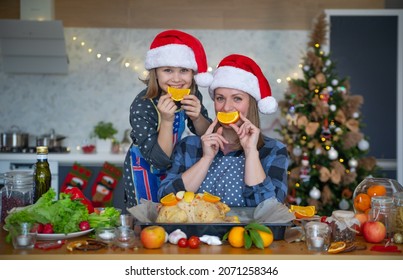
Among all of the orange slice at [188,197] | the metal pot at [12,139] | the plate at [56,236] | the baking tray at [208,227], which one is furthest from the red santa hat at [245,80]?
the metal pot at [12,139]

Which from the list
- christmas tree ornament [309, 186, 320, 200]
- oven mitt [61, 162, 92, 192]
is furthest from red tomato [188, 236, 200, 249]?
oven mitt [61, 162, 92, 192]

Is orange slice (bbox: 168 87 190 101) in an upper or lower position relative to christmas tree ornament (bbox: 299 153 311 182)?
upper

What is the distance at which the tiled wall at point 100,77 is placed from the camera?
6887 mm

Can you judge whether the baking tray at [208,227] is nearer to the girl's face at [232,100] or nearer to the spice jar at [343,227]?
the spice jar at [343,227]

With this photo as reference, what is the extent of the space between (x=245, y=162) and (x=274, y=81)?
13.5ft

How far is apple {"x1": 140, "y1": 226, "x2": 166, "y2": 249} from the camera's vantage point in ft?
7.35

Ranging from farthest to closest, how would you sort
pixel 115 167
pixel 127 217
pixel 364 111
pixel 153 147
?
pixel 364 111 → pixel 115 167 → pixel 153 147 → pixel 127 217

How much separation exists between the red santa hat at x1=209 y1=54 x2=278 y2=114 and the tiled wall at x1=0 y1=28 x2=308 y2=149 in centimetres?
376

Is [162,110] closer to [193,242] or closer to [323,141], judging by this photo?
[193,242]

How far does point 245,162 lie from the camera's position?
2861mm

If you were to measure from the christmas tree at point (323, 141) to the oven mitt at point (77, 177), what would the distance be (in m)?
2.03

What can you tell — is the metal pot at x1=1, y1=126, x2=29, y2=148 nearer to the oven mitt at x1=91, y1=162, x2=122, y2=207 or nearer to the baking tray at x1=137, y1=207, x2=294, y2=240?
the oven mitt at x1=91, y1=162, x2=122, y2=207
